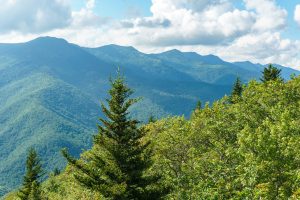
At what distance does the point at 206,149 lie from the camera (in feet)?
175

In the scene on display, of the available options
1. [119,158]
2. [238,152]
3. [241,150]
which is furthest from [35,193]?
[241,150]

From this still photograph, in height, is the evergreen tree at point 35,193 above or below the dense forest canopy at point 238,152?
below

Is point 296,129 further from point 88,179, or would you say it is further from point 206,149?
point 88,179

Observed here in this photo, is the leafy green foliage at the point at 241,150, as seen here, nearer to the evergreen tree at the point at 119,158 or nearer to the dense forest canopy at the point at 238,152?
the dense forest canopy at the point at 238,152

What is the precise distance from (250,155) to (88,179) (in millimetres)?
13387

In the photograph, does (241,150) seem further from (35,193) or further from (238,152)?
(35,193)

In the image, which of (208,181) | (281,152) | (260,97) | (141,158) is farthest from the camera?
(260,97)

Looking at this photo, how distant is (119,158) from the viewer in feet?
116

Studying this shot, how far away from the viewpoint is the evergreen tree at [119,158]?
35.2 meters

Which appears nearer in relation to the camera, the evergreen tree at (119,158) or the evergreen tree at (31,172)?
the evergreen tree at (119,158)

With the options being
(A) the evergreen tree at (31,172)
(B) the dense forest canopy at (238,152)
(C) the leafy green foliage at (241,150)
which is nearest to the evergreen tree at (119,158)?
(B) the dense forest canopy at (238,152)

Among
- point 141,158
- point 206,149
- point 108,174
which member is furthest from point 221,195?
point 206,149

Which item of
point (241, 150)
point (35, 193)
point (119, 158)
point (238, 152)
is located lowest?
point (35, 193)

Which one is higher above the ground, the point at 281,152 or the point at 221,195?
the point at 281,152
